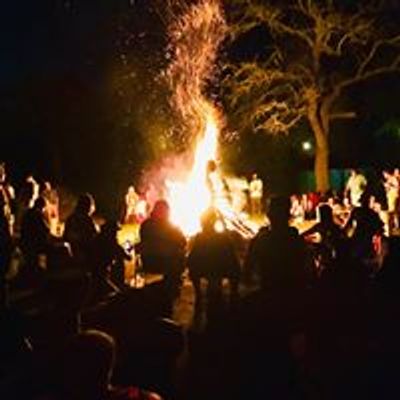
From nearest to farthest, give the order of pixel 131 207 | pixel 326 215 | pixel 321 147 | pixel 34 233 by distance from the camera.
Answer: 1. pixel 326 215
2. pixel 34 233
3. pixel 131 207
4. pixel 321 147

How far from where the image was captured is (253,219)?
2611 centimetres

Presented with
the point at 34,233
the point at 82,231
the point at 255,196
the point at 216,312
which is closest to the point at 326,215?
the point at 216,312

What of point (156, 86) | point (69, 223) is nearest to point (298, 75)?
point (156, 86)

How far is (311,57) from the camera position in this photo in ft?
103

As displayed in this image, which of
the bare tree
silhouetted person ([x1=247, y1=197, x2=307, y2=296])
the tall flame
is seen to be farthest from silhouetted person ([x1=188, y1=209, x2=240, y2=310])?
the bare tree

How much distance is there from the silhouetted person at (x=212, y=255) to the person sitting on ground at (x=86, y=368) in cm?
633

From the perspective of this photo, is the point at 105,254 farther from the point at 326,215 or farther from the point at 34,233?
the point at 326,215

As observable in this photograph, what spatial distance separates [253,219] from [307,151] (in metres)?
15.9

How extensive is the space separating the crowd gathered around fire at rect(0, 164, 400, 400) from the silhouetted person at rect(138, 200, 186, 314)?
0.05 feet

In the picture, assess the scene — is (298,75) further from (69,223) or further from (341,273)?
(341,273)

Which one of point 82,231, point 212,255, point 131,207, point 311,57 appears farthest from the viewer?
point 311,57

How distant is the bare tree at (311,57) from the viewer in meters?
29.5

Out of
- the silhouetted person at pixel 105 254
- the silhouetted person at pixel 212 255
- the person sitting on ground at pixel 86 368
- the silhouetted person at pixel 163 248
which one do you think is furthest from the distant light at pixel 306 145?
the person sitting on ground at pixel 86 368

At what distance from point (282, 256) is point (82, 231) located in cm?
382
